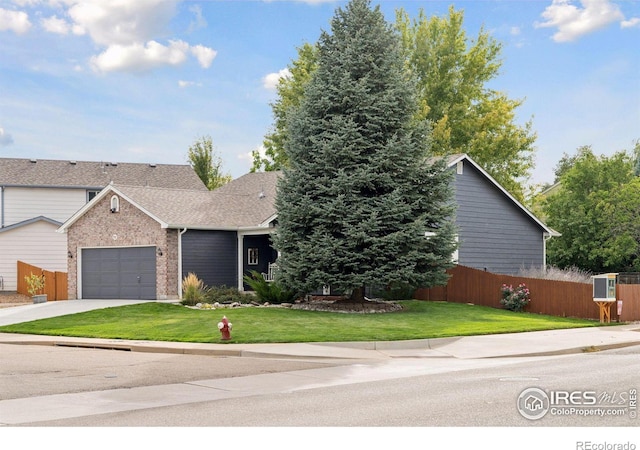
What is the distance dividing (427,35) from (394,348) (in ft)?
133

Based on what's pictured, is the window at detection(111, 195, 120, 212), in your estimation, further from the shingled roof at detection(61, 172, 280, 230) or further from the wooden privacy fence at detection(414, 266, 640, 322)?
the wooden privacy fence at detection(414, 266, 640, 322)

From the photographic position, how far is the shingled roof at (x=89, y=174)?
51.0 meters

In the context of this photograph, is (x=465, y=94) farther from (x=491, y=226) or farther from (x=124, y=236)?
(x=124, y=236)

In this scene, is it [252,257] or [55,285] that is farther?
[55,285]

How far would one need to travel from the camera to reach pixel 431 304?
99.0ft

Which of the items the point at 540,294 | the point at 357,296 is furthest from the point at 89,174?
the point at 540,294

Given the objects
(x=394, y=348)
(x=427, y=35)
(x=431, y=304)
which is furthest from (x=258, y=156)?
(x=394, y=348)

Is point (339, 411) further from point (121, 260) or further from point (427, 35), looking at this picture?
point (427, 35)

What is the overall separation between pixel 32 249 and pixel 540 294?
2834cm

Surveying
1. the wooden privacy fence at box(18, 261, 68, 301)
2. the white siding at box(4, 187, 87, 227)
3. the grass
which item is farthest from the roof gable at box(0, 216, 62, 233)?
the grass

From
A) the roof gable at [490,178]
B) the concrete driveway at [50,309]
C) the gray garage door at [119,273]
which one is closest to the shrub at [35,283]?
the gray garage door at [119,273]

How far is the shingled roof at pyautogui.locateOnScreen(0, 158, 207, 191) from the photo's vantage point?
51.0 meters

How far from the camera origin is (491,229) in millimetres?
36562

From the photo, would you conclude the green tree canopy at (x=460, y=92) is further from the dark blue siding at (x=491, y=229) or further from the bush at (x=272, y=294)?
the bush at (x=272, y=294)
